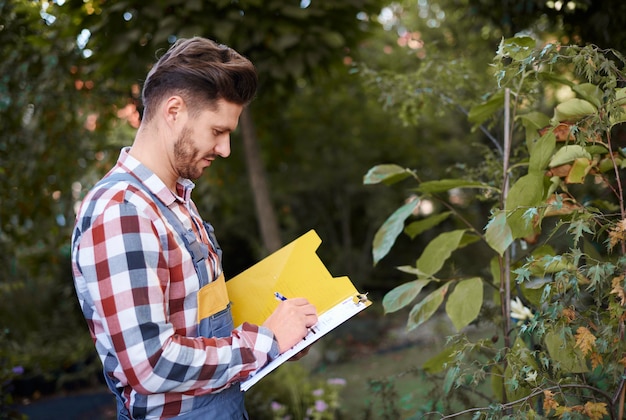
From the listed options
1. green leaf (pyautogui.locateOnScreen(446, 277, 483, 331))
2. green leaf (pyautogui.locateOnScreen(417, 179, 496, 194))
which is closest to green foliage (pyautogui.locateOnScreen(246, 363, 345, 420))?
green leaf (pyautogui.locateOnScreen(446, 277, 483, 331))

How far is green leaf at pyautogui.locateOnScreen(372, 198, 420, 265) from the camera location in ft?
6.81

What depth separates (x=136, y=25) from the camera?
3273 mm

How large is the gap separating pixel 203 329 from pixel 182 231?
22 cm

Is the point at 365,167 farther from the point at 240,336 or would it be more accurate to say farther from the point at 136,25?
the point at 240,336

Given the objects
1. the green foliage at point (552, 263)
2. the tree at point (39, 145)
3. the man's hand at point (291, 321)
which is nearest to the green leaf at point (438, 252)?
→ the green foliage at point (552, 263)

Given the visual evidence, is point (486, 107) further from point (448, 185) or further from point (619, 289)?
point (619, 289)

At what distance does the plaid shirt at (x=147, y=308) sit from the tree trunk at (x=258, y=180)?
10.2 ft

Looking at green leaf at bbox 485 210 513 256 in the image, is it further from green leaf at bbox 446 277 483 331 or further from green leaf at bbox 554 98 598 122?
green leaf at bbox 554 98 598 122

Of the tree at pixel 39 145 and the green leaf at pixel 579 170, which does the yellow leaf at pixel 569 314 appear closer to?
the green leaf at pixel 579 170

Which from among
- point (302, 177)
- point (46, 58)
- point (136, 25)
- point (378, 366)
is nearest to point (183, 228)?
point (136, 25)

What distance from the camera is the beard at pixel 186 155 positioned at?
136 cm

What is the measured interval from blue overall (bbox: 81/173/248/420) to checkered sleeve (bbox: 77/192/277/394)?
98mm

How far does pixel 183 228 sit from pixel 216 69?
0.35 metres

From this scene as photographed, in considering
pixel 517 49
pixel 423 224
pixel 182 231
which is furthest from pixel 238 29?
pixel 182 231
